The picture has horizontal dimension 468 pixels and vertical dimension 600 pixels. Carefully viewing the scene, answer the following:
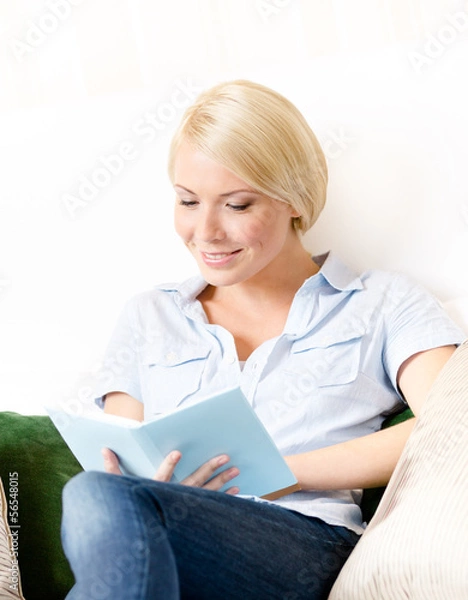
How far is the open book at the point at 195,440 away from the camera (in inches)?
46.4

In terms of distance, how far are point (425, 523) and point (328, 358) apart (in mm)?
531

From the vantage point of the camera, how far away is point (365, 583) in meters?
1.11

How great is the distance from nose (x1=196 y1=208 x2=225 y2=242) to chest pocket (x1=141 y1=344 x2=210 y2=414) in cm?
22

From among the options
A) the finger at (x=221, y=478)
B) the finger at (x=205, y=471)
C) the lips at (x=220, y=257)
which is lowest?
the finger at (x=221, y=478)

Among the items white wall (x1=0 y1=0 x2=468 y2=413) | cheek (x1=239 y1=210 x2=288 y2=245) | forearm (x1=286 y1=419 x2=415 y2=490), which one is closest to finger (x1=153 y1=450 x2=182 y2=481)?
forearm (x1=286 y1=419 x2=415 y2=490)

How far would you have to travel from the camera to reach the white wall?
178cm

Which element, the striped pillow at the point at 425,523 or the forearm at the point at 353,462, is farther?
A: the forearm at the point at 353,462

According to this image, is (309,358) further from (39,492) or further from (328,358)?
(39,492)

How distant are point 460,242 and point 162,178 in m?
0.66

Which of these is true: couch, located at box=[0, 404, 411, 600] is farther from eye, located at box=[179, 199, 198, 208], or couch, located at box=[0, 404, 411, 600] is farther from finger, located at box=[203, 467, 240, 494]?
eye, located at box=[179, 199, 198, 208]

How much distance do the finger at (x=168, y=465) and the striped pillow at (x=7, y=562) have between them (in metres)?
0.31

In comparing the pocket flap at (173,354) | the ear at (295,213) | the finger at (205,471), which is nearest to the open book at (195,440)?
the finger at (205,471)

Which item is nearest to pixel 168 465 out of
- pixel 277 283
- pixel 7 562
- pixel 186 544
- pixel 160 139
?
pixel 186 544

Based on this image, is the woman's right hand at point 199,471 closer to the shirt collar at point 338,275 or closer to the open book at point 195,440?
the open book at point 195,440
